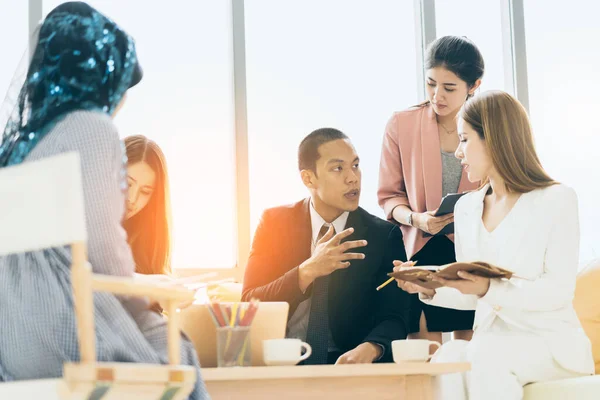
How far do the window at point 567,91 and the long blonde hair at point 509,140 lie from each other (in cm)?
172

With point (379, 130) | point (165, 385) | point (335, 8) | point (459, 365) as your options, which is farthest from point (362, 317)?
point (335, 8)

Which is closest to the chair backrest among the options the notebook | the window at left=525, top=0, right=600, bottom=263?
the notebook

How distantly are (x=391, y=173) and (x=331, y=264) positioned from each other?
83 cm

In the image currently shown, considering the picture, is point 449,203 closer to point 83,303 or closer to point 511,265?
point 511,265

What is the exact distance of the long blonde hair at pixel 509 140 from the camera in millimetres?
2648

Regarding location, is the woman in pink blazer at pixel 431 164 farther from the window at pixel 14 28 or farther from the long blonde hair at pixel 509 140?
the window at pixel 14 28

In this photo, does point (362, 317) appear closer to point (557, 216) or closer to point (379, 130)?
point (557, 216)

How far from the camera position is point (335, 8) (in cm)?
427

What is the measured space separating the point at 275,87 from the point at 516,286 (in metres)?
2.04

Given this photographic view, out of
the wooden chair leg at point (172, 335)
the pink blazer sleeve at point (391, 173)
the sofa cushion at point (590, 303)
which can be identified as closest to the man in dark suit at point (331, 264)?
the pink blazer sleeve at point (391, 173)

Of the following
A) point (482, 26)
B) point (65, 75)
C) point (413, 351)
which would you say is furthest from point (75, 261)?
point (482, 26)

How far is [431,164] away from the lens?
3287mm

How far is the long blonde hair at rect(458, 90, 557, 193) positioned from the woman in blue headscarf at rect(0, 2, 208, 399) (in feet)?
4.28

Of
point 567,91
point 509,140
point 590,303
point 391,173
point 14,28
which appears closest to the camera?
point 509,140
